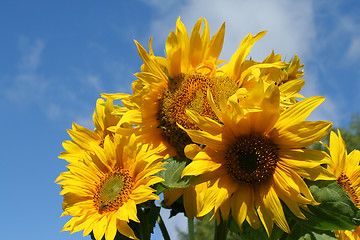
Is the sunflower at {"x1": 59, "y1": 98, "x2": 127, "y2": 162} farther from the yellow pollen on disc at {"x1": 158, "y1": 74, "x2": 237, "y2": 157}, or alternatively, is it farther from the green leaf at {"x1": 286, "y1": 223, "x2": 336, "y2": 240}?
the green leaf at {"x1": 286, "y1": 223, "x2": 336, "y2": 240}

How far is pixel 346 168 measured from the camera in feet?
6.36

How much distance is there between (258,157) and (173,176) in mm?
314

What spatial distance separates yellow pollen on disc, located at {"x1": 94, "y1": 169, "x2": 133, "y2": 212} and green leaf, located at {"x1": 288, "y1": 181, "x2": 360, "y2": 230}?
2.29 feet

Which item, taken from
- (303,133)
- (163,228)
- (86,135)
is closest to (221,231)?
(163,228)

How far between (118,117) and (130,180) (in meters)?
0.31

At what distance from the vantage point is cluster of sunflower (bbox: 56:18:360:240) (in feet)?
4.63

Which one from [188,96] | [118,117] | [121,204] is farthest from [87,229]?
[188,96]

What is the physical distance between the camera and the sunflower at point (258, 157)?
1.39 metres

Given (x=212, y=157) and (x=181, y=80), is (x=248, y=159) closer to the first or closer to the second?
(x=212, y=157)

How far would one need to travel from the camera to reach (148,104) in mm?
1643

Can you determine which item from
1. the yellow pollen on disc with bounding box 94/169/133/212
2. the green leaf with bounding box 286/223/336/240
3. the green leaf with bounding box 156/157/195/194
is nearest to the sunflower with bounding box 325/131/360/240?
the green leaf with bounding box 286/223/336/240

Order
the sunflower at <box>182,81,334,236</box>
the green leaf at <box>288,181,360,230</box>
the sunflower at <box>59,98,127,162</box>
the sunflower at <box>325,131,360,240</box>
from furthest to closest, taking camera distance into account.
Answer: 1. the sunflower at <box>59,98,127,162</box>
2. the sunflower at <box>325,131,360,240</box>
3. the green leaf at <box>288,181,360,230</box>
4. the sunflower at <box>182,81,334,236</box>

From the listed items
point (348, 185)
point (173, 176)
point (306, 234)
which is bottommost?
point (306, 234)

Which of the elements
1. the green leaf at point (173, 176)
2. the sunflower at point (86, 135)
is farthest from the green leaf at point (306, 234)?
the sunflower at point (86, 135)
